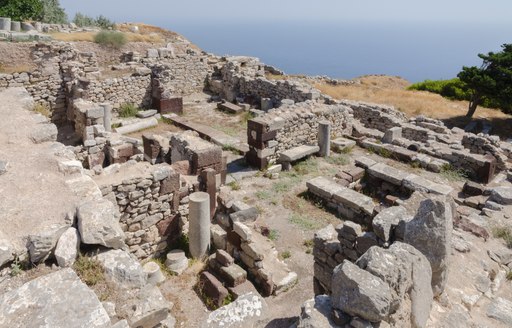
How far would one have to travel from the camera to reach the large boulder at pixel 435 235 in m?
5.11

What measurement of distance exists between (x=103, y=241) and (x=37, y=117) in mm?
7321

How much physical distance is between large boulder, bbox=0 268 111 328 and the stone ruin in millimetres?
17

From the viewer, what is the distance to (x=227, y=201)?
10555 millimetres

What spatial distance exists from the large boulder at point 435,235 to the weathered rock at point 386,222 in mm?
599

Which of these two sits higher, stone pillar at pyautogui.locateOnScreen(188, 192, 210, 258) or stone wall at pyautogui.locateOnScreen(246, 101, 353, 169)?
stone wall at pyautogui.locateOnScreen(246, 101, 353, 169)

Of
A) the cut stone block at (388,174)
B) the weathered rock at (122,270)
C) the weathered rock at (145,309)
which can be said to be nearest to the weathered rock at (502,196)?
the cut stone block at (388,174)

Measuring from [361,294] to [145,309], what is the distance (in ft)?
9.25

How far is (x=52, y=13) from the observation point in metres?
37.9

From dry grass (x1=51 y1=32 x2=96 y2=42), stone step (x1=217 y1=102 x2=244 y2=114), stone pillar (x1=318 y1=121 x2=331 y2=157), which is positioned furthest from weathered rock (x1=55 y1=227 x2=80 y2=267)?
dry grass (x1=51 y1=32 x2=96 y2=42)

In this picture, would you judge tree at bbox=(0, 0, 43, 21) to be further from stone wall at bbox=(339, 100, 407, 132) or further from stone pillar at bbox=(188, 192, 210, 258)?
stone pillar at bbox=(188, 192, 210, 258)

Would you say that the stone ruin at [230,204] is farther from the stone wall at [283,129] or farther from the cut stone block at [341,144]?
the cut stone block at [341,144]

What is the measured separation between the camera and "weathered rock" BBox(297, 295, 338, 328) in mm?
3957

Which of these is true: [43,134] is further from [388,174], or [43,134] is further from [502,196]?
[502,196]

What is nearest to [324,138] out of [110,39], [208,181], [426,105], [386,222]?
[208,181]
